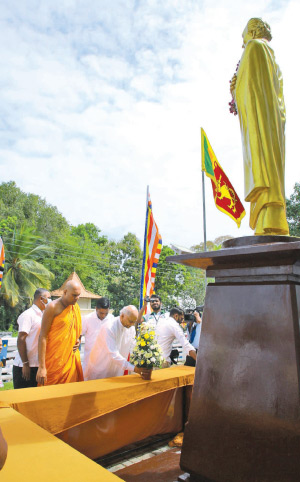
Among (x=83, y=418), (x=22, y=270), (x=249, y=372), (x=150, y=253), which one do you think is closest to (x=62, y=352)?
(x=83, y=418)

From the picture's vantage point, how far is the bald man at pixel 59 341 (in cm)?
344

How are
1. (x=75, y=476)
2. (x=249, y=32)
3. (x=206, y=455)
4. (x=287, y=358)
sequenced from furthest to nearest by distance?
(x=249, y=32), (x=206, y=455), (x=287, y=358), (x=75, y=476)

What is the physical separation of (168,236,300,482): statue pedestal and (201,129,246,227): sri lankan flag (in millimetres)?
4577

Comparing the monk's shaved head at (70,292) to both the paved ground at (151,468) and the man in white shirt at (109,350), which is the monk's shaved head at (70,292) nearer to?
the man in white shirt at (109,350)

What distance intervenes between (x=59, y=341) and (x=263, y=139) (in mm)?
2669

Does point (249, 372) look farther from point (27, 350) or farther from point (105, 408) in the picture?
point (27, 350)

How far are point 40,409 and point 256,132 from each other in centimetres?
246

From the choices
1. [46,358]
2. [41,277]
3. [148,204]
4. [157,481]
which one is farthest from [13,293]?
[157,481]

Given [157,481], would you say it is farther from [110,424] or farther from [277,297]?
[277,297]

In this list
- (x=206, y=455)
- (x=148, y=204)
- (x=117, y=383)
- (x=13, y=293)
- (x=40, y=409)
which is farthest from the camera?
(x=13, y=293)

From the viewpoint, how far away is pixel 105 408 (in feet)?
8.88

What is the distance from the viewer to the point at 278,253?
1.86 metres

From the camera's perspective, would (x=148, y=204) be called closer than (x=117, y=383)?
No

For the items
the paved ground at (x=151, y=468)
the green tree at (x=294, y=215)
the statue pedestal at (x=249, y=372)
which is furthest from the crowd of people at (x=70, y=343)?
the green tree at (x=294, y=215)
